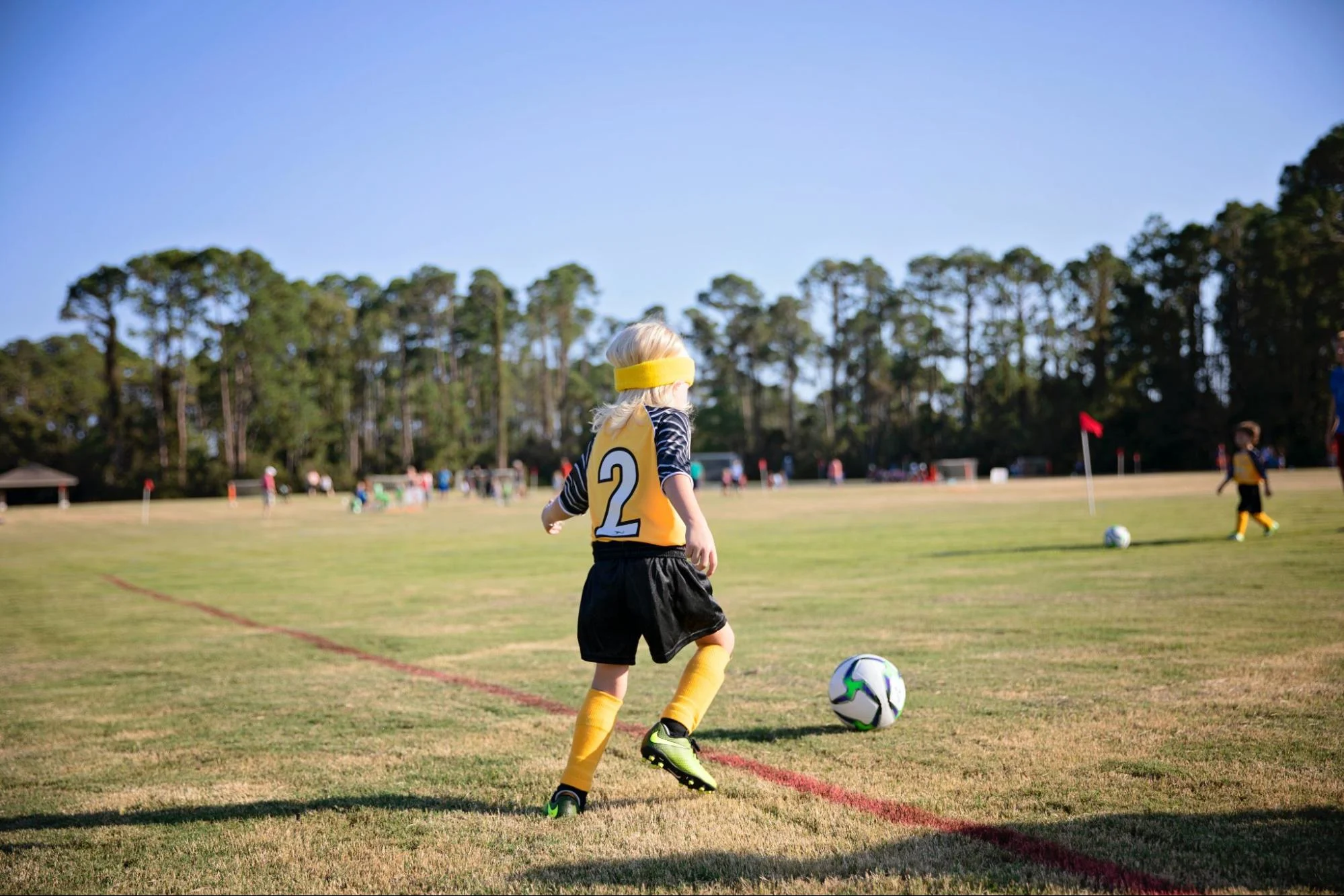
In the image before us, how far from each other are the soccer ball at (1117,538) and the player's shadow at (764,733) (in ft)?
38.5

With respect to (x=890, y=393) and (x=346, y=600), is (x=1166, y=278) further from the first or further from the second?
(x=346, y=600)

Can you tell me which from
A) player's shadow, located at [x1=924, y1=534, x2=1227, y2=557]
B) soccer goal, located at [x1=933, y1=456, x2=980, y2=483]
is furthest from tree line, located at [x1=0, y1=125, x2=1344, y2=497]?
player's shadow, located at [x1=924, y1=534, x2=1227, y2=557]

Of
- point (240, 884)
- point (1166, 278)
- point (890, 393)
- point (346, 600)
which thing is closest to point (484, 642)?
point (346, 600)

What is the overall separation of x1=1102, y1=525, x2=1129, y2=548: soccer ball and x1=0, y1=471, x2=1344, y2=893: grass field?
5.72ft

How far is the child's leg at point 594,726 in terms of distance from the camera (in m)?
4.12

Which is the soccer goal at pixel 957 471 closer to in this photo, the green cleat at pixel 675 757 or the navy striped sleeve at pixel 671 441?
the navy striped sleeve at pixel 671 441

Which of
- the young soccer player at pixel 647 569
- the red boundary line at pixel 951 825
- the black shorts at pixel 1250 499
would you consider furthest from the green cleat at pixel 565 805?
the black shorts at pixel 1250 499

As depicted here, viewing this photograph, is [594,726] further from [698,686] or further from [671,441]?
[671,441]

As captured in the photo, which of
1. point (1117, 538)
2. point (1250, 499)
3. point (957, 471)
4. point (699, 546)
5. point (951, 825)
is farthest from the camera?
point (957, 471)

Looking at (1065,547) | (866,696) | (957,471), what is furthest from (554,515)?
(957,471)

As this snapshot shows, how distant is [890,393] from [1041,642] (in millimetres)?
82626

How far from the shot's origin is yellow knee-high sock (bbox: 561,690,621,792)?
411 cm

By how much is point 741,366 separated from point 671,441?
88037 millimetres

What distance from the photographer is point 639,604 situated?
416 centimetres
